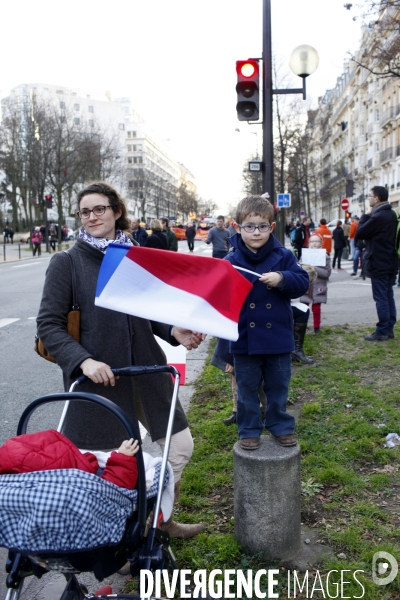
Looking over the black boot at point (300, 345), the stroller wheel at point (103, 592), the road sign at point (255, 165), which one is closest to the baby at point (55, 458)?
the stroller wheel at point (103, 592)

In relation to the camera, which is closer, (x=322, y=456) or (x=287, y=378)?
(x=287, y=378)

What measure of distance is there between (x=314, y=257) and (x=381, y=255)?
98 centimetres

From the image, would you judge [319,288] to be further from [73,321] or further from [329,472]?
[73,321]

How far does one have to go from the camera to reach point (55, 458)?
75.9 inches

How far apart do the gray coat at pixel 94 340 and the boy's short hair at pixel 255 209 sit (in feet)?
2.99

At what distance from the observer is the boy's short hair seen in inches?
129

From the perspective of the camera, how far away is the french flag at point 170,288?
102 inches

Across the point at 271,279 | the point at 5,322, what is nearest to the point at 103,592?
the point at 271,279

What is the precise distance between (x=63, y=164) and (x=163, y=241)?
1606 inches

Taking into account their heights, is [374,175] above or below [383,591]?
above

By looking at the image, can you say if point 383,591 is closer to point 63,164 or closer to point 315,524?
point 315,524

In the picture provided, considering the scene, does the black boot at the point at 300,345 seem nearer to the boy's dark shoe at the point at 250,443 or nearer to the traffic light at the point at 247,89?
the traffic light at the point at 247,89

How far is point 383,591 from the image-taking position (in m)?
2.85

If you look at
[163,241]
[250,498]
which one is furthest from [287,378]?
[163,241]
